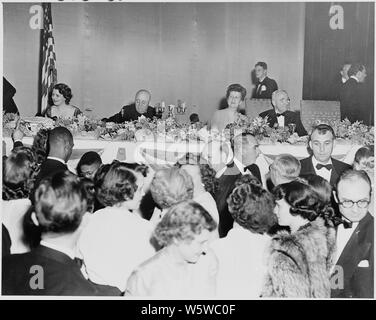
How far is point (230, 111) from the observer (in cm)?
409

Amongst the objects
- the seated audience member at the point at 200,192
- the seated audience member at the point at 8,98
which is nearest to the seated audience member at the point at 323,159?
the seated audience member at the point at 200,192

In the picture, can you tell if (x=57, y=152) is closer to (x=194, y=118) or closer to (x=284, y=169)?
(x=194, y=118)

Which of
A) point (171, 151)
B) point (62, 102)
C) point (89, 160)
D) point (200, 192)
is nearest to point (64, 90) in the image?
point (62, 102)

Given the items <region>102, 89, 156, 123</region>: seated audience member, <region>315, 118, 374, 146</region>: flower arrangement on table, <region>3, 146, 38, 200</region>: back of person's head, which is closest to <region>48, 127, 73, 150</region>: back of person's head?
<region>3, 146, 38, 200</region>: back of person's head

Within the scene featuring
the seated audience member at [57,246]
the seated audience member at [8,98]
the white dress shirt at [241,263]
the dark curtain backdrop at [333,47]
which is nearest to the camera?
the seated audience member at [57,246]

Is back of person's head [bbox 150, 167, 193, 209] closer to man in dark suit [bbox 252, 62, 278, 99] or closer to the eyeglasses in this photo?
man in dark suit [bbox 252, 62, 278, 99]

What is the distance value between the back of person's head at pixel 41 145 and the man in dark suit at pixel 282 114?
4.83ft

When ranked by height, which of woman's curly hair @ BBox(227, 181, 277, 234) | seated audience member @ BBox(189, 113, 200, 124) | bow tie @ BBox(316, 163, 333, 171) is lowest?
woman's curly hair @ BBox(227, 181, 277, 234)

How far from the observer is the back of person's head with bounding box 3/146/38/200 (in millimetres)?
4113

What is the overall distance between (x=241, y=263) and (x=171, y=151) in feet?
2.83

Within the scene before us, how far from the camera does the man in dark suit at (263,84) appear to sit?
4078 mm

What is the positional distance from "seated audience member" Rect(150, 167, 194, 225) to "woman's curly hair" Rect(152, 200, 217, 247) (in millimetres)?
43

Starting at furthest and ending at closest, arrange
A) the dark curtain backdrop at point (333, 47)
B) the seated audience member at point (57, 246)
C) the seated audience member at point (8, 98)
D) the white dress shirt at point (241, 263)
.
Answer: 1. the seated audience member at point (8, 98)
2. the dark curtain backdrop at point (333, 47)
3. the white dress shirt at point (241, 263)
4. the seated audience member at point (57, 246)

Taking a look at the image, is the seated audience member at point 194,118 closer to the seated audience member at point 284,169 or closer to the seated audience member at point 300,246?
the seated audience member at point 284,169
